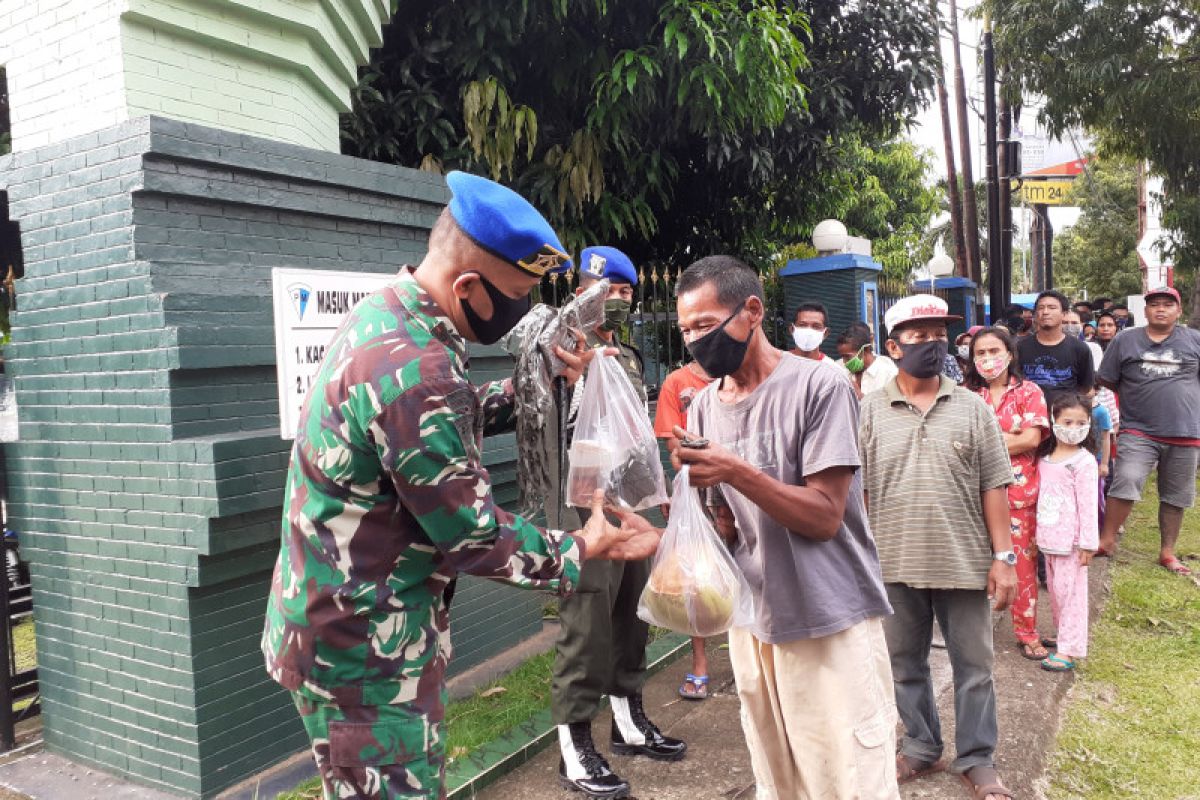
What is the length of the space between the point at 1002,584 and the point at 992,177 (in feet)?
41.3

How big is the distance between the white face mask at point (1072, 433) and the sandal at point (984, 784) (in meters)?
2.16

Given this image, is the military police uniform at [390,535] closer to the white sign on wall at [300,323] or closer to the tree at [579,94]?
the white sign on wall at [300,323]

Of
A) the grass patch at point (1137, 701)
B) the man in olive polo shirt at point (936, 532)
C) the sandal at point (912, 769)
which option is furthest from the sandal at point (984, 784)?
the grass patch at point (1137, 701)

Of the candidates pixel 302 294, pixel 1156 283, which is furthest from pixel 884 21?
pixel 302 294

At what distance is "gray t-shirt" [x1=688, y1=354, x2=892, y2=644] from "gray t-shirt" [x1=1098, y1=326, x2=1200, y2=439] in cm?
532

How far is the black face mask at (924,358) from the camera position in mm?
3297

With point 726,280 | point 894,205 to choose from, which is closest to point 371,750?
point 726,280

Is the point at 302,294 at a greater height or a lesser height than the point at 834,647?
greater

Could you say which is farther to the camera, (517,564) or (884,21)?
(884,21)

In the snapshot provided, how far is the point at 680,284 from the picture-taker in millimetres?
2459

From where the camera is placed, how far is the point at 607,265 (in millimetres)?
3680

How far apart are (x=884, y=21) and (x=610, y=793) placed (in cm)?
828

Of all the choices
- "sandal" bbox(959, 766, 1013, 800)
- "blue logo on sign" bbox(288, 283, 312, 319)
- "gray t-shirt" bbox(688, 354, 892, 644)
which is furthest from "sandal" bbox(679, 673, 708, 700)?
"blue logo on sign" bbox(288, 283, 312, 319)

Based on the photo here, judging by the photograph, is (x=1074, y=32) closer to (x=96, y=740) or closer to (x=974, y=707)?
(x=974, y=707)
